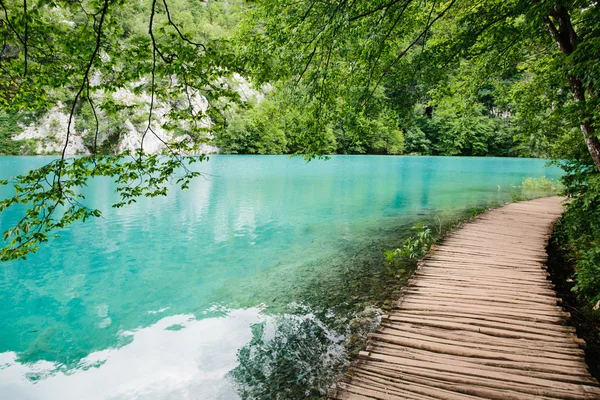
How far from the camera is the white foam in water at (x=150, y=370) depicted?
14.2ft

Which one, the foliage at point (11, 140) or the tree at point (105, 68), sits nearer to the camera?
the tree at point (105, 68)

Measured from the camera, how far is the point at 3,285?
7.74 meters

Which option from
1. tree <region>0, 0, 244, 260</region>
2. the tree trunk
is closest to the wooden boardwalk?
the tree trunk

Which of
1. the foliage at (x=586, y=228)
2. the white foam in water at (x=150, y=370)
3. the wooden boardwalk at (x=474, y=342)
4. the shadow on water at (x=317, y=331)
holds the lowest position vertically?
the white foam in water at (x=150, y=370)

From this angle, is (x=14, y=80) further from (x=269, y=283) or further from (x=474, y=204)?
(x=474, y=204)

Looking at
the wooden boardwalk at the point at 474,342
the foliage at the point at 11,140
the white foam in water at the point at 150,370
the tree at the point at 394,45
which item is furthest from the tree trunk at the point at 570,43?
the foliage at the point at 11,140

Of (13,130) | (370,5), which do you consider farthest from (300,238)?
(13,130)

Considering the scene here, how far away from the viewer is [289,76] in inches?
199

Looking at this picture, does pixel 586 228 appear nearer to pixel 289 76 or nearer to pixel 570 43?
pixel 570 43

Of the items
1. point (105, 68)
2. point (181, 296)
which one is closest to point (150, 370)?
point (181, 296)

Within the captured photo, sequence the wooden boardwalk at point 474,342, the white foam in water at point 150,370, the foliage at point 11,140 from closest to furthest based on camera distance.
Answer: the wooden boardwalk at point 474,342, the white foam in water at point 150,370, the foliage at point 11,140

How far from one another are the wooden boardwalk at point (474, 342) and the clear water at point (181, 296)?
1.08 meters

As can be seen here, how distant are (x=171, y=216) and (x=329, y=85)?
11563 millimetres

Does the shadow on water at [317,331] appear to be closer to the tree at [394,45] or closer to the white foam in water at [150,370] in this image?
the white foam in water at [150,370]
